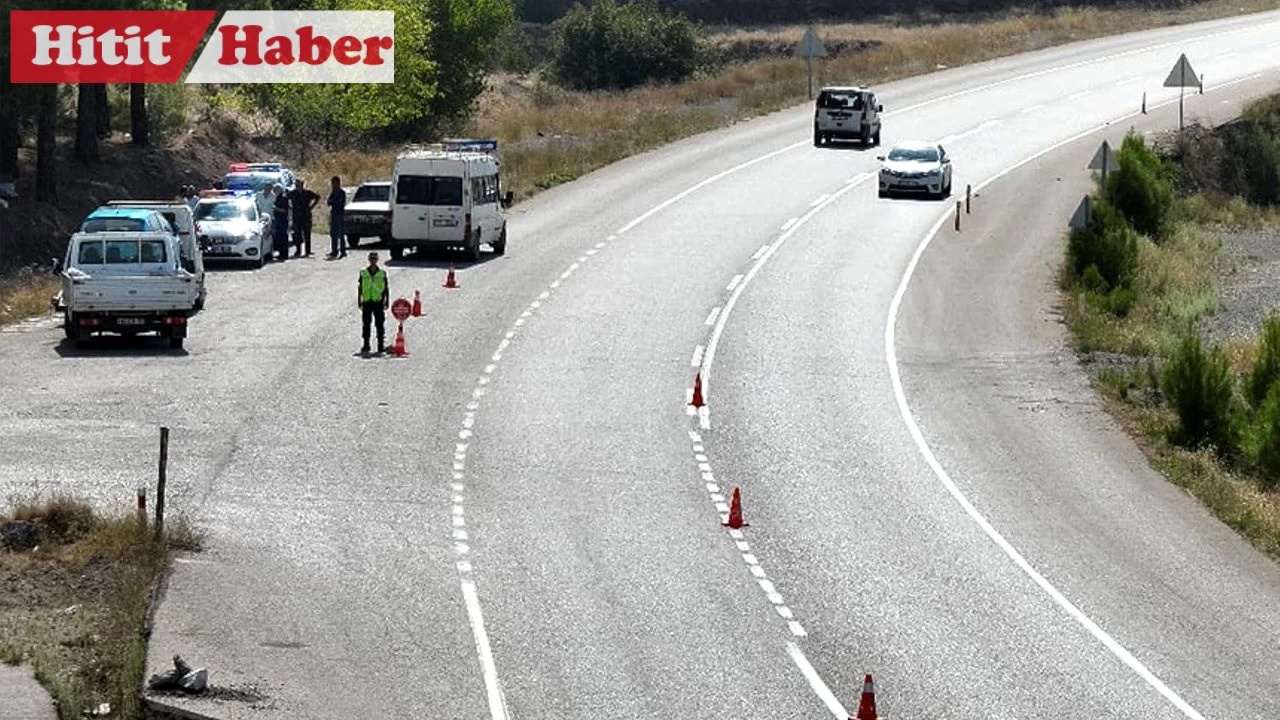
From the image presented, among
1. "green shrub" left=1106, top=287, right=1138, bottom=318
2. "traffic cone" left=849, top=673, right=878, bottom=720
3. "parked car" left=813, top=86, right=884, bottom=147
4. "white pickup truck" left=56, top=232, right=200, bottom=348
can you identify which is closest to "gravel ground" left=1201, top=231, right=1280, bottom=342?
"green shrub" left=1106, top=287, right=1138, bottom=318

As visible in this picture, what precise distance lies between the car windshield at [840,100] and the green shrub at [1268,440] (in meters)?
36.0

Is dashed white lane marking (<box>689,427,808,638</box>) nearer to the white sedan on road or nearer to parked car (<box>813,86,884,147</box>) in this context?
the white sedan on road

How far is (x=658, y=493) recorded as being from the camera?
25625mm

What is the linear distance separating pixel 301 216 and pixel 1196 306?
63.6ft

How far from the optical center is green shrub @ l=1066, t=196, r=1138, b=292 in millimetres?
44188

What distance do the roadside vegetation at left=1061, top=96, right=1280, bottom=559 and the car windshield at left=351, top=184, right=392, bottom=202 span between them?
51.9 feet

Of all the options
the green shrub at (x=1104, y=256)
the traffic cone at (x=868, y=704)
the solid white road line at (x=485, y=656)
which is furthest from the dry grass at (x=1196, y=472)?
the traffic cone at (x=868, y=704)

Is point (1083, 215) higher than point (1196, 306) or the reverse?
higher

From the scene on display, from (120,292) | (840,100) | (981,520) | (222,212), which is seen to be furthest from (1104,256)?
(840,100)

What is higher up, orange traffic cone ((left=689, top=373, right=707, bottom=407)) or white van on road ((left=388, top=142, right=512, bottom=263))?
white van on road ((left=388, top=142, right=512, bottom=263))

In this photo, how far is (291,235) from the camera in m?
49.3

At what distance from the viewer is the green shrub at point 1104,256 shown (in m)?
44.2

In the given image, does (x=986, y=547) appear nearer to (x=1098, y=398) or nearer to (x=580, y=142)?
(x=1098, y=398)

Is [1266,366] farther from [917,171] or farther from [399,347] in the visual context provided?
[917,171]
